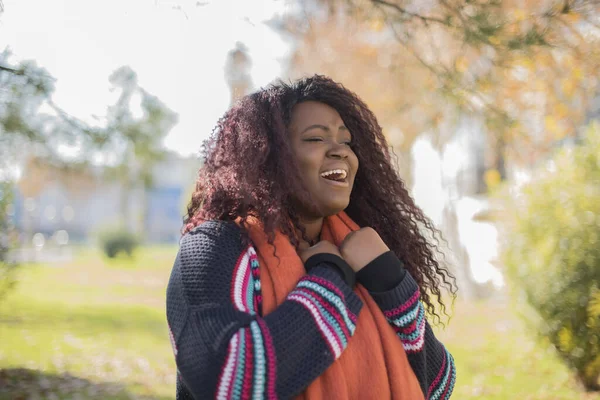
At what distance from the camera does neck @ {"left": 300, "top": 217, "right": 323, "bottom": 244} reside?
1.93 metres

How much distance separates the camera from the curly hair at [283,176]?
69.4 inches

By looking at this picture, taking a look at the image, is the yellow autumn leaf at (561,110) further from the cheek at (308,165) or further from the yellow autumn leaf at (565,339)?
the cheek at (308,165)

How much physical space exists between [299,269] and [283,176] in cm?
31

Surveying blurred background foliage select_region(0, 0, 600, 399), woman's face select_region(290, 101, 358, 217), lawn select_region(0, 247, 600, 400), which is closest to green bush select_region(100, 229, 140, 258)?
lawn select_region(0, 247, 600, 400)

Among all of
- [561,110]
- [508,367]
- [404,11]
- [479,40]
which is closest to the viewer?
[479,40]

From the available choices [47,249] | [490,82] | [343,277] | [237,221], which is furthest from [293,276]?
[47,249]

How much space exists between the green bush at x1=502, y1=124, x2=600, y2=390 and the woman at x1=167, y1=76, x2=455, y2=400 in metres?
3.22

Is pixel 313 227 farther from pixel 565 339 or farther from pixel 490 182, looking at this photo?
pixel 490 182

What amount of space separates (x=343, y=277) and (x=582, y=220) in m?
4.00

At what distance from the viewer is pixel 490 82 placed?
4.93 metres

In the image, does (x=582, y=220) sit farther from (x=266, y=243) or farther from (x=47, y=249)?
(x=47, y=249)

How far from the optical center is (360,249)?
1.76 m

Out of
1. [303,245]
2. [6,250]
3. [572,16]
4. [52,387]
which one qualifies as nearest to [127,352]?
[52,387]

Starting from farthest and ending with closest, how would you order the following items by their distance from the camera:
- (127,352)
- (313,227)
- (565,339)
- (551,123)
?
(551,123), (127,352), (565,339), (313,227)
